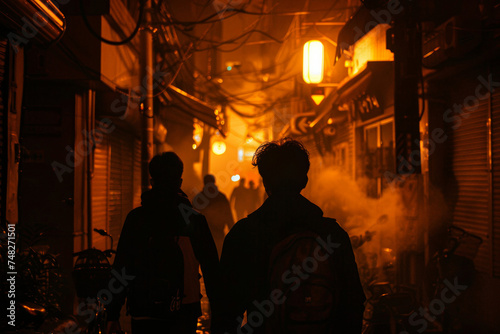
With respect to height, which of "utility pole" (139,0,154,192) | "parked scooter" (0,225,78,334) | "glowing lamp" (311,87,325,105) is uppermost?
"glowing lamp" (311,87,325,105)

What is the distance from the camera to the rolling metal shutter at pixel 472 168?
23.2 ft

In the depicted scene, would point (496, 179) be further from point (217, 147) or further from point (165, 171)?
point (217, 147)

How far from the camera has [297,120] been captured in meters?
21.7

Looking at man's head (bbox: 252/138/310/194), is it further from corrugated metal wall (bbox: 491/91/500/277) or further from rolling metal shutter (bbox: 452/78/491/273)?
rolling metal shutter (bbox: 452/78/491/273)

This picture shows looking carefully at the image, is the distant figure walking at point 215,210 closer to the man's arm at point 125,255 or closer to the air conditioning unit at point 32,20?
the air conditioning unit at point 32,20

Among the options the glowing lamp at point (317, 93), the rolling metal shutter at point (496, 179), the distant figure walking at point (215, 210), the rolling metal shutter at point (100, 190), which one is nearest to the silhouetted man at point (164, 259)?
the rolling metal shutter at point (496, 179)

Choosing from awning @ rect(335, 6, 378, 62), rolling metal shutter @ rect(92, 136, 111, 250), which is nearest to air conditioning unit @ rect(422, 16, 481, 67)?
awning @ rect(335, 6, 378, 62)

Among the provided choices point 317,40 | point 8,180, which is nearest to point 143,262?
point 8,180

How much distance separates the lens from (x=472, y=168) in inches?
295

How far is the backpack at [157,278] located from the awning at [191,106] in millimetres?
10061

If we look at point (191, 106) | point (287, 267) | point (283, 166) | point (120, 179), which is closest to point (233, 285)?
point (287, 267)

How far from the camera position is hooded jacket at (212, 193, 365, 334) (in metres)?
2.68

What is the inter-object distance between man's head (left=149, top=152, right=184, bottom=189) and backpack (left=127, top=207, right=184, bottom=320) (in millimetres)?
373

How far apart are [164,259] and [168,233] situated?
22cm
